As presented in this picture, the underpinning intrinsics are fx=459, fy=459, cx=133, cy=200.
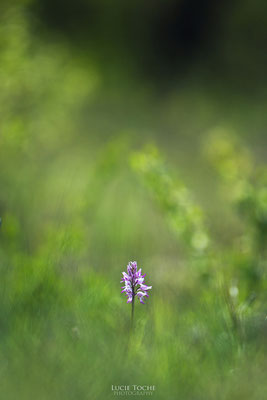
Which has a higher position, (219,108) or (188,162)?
(219,108)

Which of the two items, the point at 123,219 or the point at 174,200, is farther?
the point at 123,219

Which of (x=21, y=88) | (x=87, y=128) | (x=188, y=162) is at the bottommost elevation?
(x=21, y=88)

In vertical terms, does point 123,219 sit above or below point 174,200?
above

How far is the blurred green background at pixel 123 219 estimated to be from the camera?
0.96 meters

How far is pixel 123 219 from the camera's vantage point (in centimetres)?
378

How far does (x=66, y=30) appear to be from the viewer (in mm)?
8039

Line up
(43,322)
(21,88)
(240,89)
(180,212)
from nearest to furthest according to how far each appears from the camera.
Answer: (43,322) → (180,212) → (21,88) → (240,89)

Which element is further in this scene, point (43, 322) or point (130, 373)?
point (43, 322)

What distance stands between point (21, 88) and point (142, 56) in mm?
6268

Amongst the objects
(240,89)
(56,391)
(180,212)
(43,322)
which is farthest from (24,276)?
(240,89)

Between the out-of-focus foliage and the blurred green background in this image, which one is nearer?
the blurred green background

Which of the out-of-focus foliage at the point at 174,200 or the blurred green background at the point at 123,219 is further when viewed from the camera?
the out-of-focus foliage at the point at 174,200

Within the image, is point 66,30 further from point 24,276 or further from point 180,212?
point 24,276

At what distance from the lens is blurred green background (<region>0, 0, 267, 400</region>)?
96cm
